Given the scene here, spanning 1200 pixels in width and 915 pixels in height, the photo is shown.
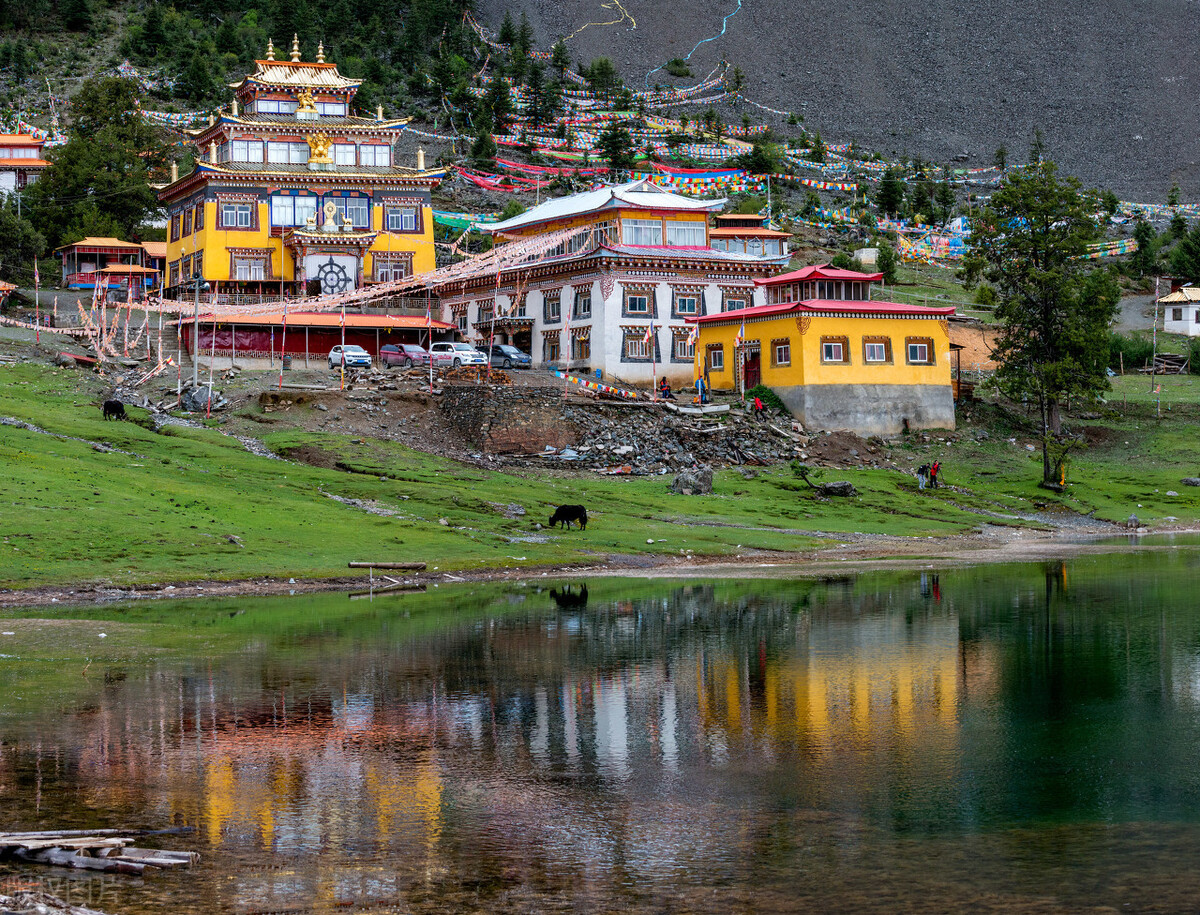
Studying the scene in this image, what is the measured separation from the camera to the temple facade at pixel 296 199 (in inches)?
4277

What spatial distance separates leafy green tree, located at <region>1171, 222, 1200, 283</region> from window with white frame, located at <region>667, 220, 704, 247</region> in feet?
185

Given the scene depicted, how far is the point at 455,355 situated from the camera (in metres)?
89.4

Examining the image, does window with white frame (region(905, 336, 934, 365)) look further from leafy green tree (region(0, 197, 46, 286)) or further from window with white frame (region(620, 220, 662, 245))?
leafy green tree (region(0, 197, 46, 286))

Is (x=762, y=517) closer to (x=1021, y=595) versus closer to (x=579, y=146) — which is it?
(x=1021, y=595)

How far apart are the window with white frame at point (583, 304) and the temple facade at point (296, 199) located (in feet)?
60.6

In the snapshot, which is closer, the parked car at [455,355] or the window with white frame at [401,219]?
the parked car at [455,355]

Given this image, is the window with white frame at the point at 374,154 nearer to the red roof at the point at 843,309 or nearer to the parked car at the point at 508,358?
the parked car at the point at 508,358

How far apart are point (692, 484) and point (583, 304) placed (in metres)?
31.0

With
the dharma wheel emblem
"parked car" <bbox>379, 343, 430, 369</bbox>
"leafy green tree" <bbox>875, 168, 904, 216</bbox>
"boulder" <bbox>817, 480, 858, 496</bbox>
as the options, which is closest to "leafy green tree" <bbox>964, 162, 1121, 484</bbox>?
"boulder" <bbox>817, 480, 858, 496</bbox>

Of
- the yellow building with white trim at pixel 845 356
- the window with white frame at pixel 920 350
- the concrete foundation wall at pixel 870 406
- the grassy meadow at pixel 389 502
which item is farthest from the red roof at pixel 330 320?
the window with white frame at pixel 920 350

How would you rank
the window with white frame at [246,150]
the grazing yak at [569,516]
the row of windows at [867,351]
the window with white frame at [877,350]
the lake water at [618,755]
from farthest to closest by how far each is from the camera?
1. the window with white frame at [246,150]
2. the window with white frame at [877,350]
3. the row of windows at [867,351]
4. the grazing yak at [569,516]
5. the lake water at [618,755]

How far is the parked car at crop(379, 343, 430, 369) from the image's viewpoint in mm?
89375

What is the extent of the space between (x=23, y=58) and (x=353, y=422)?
146467 mm

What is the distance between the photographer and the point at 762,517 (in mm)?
65312
